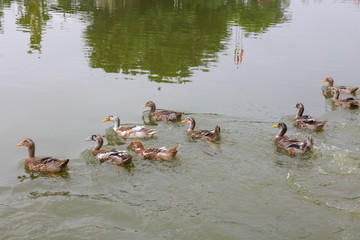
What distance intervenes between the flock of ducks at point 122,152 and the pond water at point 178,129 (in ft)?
0.71

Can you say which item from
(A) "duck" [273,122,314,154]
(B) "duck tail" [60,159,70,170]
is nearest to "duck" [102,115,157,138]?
(B) "duck tail" [60,159,70,170]

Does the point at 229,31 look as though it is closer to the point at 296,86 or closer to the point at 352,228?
the point at 296,86

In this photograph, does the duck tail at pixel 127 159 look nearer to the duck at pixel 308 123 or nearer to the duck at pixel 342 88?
the duck at pixel 308 123

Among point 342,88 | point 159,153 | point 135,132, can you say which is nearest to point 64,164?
point 159,153

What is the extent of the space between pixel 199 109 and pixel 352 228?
7674 millimetres

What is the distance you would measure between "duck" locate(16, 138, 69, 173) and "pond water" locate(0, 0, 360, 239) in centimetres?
18

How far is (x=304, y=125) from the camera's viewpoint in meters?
13.0

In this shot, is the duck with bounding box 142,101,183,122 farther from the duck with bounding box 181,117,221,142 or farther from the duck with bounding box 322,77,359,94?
the duck with bounding box 322,77,359,94

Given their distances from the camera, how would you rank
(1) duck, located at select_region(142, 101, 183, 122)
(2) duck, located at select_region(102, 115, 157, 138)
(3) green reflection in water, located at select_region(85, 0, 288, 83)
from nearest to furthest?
(2) duck, located at select_region(102, 115, 157, 138)
(1) duck, located at select_region(142, 101, 183, 122)
(3) green reflection in water, located at select_region(85, 0, 288, 83)

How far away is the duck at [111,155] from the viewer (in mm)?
10094

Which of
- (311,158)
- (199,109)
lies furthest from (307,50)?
(311,158)

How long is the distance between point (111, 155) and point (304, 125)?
21.6 ft

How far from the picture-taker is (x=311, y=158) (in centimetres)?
1086

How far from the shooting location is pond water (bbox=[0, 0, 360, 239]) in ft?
26.1
